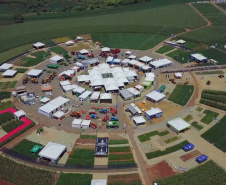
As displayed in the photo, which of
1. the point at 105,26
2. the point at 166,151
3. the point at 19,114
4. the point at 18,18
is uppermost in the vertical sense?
the point at 18,18

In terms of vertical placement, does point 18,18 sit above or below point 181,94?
above

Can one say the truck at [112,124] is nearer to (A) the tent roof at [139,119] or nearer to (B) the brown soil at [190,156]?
(A) the tent roof at [139,119]

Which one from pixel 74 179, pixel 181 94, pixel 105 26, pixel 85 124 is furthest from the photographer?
pixel 105 26

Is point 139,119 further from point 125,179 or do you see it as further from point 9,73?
point 9,73

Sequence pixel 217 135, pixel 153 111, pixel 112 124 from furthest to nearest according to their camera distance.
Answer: pixel 153 111, pixel 112 124, pixel 217 135

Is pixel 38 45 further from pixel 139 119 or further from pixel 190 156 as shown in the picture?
pixel 190 156

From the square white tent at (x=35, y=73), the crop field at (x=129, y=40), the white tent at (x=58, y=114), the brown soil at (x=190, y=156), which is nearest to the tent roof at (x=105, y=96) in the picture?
the white tent at (x=58, y=114)

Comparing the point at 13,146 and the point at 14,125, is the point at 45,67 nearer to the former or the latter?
the point at 14,125

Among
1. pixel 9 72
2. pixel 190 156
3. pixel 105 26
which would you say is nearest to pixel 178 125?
pixel 190 156

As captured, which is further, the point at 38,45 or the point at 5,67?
the point at 38,45
